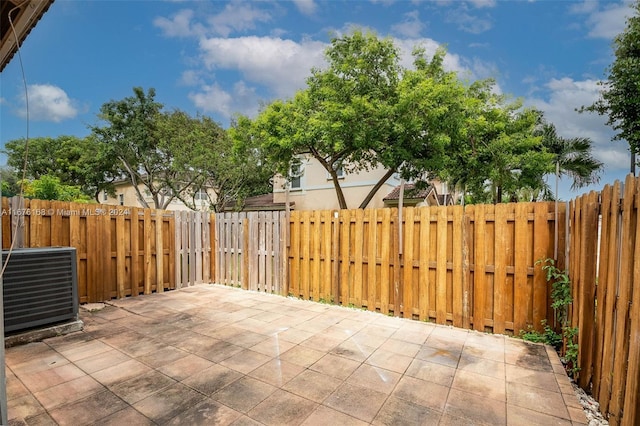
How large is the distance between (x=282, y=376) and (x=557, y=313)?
3.42m

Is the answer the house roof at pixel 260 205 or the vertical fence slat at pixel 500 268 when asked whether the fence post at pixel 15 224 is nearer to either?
the vertical fence slat at pixel 500 268

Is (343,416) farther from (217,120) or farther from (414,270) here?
(217,120)

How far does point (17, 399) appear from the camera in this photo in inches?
96.1

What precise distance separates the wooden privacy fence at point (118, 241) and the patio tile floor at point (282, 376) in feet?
3.75

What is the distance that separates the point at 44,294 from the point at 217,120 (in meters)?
15.1

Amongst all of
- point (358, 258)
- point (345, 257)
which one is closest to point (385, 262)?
point (358, 258)

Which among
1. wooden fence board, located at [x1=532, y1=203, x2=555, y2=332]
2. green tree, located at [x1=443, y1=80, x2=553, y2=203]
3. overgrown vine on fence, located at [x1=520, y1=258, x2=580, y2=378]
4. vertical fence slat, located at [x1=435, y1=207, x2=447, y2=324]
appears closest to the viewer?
overgrown vine on fence, located at [x1=520, y1=258, x2=580, y2=378]

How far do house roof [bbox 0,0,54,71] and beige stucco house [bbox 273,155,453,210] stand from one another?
13020 millimetres

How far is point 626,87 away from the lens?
1057 centimetres

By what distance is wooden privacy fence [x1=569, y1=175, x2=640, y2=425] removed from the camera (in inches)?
75.0

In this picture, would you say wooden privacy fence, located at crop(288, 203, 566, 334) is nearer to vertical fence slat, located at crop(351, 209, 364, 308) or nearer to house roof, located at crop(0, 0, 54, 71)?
vertical fence slat, located at crop(351, 209, 364, 308)

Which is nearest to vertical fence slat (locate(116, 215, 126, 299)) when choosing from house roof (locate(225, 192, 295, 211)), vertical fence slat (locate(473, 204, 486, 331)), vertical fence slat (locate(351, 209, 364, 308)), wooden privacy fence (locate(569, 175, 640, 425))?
vertical fence slat (locate(351, 209, 364, 308))

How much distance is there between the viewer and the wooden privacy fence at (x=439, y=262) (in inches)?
154

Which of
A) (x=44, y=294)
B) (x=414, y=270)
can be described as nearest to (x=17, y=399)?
(x=44, y=294)
